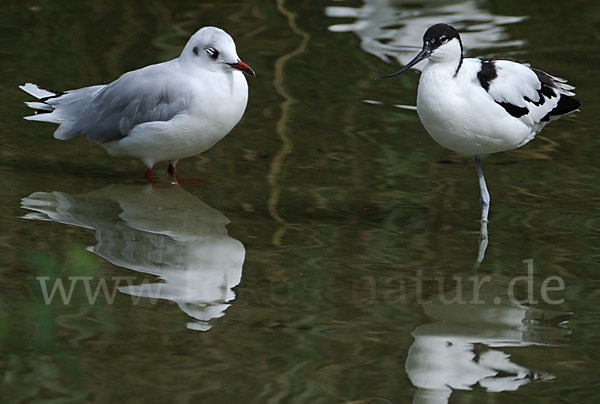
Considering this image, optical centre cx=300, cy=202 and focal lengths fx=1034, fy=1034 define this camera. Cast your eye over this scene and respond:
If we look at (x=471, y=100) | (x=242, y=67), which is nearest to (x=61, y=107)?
(x=242, y=67)

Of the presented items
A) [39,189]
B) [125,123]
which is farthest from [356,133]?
[39,189]

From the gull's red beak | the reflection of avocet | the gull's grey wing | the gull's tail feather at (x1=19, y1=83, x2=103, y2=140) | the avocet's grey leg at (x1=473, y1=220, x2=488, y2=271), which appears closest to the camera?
the reflection of avocet

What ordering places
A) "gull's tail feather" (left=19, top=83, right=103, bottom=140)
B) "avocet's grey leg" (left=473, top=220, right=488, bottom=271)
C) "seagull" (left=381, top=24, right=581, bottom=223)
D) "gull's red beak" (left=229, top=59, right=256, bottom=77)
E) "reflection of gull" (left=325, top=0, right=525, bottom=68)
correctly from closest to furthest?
"avocet's grey leg" (left=473, top=220, right=488, bottom=271), "seagull" (left=381, top=24, right=581, bottom=223), "gull's red beak" (left=229, top=59, right=256, bottom=77), "gull's tail feather" (left=19, top=83, right=103, bottom=140), "reflection of gull" (left=325, top=0, right=525, bottom=68)

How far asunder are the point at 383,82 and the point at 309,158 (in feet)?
6.55

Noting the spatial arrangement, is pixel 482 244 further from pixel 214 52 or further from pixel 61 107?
pixel 61 107

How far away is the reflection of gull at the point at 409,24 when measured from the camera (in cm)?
1080

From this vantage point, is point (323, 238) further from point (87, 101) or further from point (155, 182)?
point (87, 101)

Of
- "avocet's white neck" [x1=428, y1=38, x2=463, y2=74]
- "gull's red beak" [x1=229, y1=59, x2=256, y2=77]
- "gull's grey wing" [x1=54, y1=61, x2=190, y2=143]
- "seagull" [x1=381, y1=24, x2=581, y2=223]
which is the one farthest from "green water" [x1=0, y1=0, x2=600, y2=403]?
"avocet's white neck" [x1=428, y1=38, x2=463, y2=74]

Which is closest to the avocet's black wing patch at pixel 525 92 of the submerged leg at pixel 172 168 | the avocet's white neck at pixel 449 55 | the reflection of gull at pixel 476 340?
the avocet's white neck at pixel 449 55

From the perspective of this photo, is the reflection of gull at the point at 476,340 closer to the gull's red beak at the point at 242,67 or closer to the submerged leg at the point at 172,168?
the gull's red beak at the point at 242,67

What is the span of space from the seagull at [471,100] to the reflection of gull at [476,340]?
1022mm

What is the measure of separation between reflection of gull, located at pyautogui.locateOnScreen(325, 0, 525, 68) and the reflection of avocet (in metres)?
3.93

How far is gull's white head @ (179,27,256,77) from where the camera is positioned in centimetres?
723

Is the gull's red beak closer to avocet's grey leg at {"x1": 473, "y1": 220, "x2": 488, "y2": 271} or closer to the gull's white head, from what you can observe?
the gull's white head
